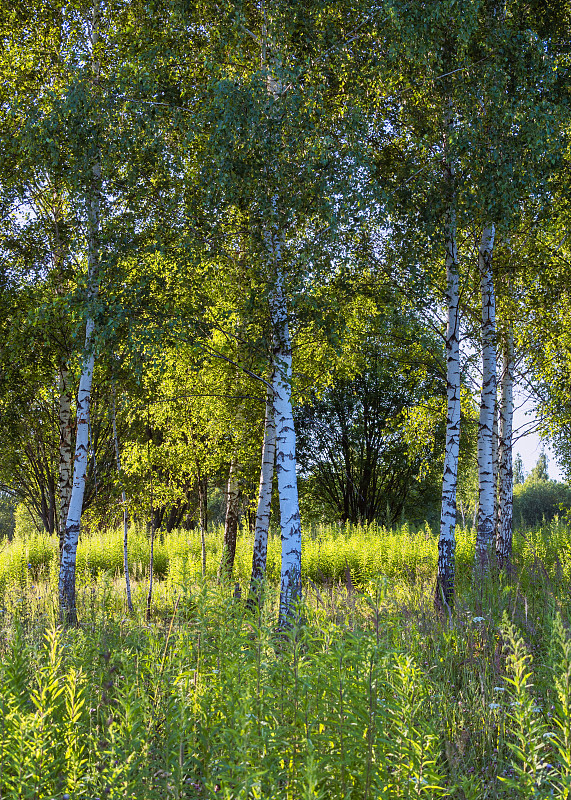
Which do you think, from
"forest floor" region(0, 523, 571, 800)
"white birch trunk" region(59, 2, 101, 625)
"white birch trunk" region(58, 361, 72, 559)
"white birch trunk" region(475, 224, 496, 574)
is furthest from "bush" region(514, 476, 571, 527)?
"forest floor" region(0, 523, 571, 800)

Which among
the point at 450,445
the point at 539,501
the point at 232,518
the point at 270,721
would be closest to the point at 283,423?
the point at 450,445

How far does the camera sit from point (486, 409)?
29.7ft

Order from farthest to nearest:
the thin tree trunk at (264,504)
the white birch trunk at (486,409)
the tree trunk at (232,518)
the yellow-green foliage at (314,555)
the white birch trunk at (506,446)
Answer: the tree trunk at (232,518), the yellow-green foliage at (314,555), the white birch trunk at (506,446), the thin tree trunk at (264,504), the white birch trunk at (486,409)

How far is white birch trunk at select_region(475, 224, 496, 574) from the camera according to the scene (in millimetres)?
8828

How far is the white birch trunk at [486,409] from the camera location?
8.83 m

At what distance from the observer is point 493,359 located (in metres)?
9.24

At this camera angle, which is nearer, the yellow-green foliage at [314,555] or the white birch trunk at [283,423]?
the white birch trunk at [283,423]

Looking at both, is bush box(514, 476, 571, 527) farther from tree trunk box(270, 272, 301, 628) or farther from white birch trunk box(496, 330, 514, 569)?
tree trunk box(270, 272, 301, 628)

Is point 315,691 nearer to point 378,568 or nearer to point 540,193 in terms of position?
point 540,193

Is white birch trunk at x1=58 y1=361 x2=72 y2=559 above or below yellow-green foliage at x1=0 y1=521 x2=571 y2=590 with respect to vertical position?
above

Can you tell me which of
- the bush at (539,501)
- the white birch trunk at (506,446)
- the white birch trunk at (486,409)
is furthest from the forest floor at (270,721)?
the bush at (539,501)

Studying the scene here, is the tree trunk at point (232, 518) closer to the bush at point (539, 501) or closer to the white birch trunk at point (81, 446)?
the white birch trunk at point (81, 446)

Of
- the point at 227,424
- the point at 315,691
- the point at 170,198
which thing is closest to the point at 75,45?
the point at 170,198

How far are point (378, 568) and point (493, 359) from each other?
550cm
